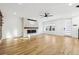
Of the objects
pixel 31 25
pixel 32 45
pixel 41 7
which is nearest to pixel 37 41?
pixel 32 45

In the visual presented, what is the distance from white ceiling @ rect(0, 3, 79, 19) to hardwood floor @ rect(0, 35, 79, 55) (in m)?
0.48

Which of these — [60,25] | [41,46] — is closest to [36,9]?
[60,25]

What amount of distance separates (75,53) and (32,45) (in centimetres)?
84

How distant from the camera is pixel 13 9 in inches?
105

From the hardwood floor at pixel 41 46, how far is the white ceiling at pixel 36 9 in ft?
1.57

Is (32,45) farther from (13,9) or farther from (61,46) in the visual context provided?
(13,9)

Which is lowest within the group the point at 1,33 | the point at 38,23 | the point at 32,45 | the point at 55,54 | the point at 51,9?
the point at 55,54

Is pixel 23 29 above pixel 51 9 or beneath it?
beneath

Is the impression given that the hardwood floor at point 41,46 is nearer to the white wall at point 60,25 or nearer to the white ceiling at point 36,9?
the white wall at point 60,25

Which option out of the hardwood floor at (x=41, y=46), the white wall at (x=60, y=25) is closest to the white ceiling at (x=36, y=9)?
the white wall at (x=60, y=25)

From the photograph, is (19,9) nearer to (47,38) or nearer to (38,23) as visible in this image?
(38,23)

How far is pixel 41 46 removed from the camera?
268cm

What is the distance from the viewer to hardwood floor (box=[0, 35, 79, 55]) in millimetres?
2623

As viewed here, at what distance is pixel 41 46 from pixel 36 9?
0.73 meters
